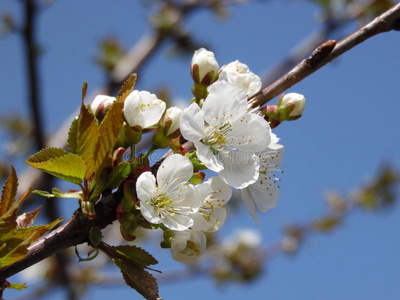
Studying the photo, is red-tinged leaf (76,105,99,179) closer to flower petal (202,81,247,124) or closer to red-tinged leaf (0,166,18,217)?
red-tinged leaf (0,166,18,217)

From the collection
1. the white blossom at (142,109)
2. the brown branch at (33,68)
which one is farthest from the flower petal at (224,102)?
the brown branch at (33,68)

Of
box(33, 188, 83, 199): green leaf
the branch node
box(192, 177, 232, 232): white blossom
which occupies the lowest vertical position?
box(192, 177, 232, 232): white blossom

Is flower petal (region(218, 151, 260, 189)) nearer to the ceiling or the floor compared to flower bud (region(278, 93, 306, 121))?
nearer to the floor

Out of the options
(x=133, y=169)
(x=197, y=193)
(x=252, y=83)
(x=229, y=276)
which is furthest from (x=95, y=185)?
(x=229, y=276)

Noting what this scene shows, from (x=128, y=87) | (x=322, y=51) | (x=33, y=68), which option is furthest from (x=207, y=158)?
(x=33, y=68)

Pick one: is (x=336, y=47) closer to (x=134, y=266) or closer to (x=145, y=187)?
(x=145, y=187)

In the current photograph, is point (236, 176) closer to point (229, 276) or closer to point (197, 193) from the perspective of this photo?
point (197, 193)

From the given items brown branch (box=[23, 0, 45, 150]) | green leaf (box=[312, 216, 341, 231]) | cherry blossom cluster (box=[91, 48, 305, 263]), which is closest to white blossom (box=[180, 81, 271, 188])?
cherry blossom cluster (box=[91, 48, 305, 263])
